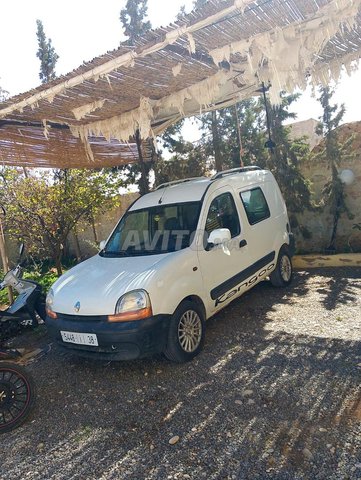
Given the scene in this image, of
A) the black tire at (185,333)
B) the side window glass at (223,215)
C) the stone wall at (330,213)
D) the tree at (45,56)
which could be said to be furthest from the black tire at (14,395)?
the tree at (45,56)

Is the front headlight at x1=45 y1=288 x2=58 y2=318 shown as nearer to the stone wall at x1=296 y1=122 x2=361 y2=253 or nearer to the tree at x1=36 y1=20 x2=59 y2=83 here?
the stone wall at x1=296 y1=122 x2=361 y2=253

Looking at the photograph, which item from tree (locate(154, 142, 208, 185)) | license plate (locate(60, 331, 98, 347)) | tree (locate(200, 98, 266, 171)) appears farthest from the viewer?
tree (locate(154, 142, 208, 185))

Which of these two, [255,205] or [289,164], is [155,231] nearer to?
[255,205]

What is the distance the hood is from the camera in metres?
3.37

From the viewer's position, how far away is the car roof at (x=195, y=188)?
4473 mm

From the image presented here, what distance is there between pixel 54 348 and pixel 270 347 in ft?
9.31

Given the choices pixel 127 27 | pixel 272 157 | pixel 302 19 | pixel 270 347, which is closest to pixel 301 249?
pixel 272 157

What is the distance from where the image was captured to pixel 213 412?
287 cm

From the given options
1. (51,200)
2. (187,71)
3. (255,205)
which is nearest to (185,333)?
(255,205)

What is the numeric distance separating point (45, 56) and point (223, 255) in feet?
61.6

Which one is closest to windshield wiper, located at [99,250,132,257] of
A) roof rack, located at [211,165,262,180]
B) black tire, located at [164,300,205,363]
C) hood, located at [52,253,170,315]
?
hood, located at [52,253,170,315]

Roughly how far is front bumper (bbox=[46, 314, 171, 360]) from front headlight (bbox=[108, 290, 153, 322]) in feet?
0.15

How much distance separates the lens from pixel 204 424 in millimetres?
2732

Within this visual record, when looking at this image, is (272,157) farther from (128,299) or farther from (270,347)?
(128,299)
